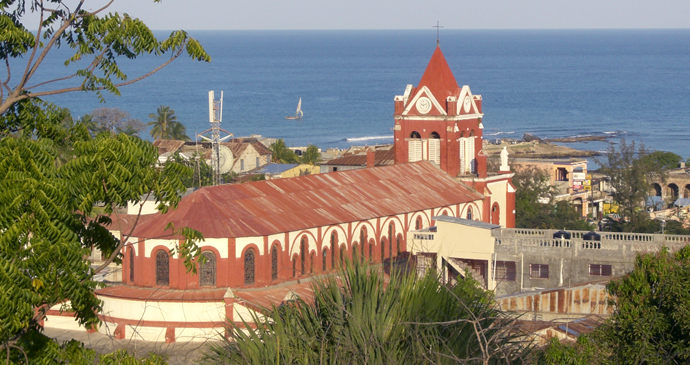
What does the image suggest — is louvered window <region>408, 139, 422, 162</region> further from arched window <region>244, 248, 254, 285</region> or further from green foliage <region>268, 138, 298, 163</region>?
green foliage <region>268, 138, 298, 163</region>

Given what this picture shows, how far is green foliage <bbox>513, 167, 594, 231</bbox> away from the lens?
62.2 meters

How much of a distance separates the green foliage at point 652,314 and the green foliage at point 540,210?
45.6m

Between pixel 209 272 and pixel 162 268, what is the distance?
1.70m

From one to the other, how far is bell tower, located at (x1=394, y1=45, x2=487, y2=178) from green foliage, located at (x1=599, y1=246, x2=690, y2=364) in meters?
33.1

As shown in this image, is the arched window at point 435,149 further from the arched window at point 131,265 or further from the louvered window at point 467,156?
the arched window at point 131,265

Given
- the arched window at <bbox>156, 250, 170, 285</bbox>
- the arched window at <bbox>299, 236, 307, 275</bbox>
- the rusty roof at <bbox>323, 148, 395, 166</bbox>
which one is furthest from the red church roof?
the arched window at <bbox>156, 250, 170, 285</bbox>

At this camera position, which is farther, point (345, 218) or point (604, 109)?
point (604, 109)

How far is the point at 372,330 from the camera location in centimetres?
1396

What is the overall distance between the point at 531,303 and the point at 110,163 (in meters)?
18.3

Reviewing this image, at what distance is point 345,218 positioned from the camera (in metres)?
38.4

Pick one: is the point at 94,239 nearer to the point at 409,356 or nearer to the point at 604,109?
the point at 409,356

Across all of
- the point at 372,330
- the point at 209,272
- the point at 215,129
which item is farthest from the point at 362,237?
the point at 372,330

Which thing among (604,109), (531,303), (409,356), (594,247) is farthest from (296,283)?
(604,109)

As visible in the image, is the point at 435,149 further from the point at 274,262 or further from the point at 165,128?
the point at 165,128
